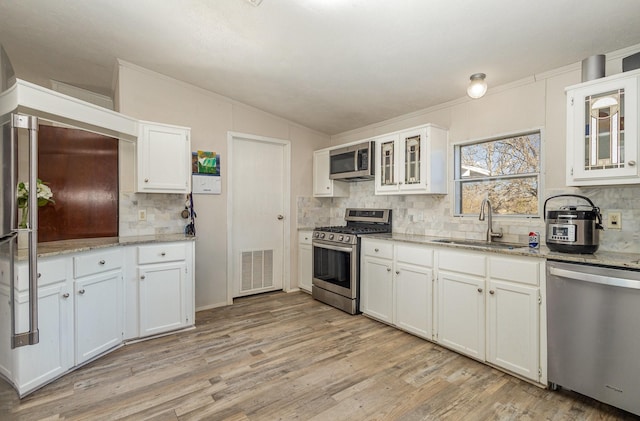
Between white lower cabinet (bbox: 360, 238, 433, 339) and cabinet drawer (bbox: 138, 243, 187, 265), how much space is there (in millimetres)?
1863

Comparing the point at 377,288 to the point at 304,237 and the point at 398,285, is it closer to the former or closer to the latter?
the point at 398,285

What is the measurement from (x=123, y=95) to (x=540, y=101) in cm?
383

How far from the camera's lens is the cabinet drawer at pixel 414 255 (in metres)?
2.78

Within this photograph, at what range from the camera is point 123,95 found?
312 cm

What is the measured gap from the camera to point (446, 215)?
332 cm

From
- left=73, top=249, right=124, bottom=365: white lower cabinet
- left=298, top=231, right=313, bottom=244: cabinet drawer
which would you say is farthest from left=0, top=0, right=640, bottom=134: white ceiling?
left=73, top=249, right=124, bottom=365: white lower cabinet

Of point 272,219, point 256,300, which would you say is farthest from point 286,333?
point 272,219

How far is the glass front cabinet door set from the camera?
1919 millimetres

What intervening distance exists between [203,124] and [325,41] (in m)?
1.88

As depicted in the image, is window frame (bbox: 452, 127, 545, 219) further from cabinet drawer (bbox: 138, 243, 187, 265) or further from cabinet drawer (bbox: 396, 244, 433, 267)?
cabinet drawer (bbox: 138, 243, 187, 265)

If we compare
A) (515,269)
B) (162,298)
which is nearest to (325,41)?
(515,269)

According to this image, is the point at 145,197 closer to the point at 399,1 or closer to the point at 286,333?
the point at 286,333

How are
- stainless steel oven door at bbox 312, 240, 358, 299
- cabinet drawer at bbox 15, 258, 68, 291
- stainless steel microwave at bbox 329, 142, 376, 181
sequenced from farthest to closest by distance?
stainless steel microwave at bbox 329, 142, 376, 181, stainless steel oven door at bbox 312, 240, 358, 299, cabinet drawer at bbox 15, 258, 68, 291

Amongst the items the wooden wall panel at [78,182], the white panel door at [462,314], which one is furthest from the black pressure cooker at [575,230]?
the wooden wall panel at [78,182]
